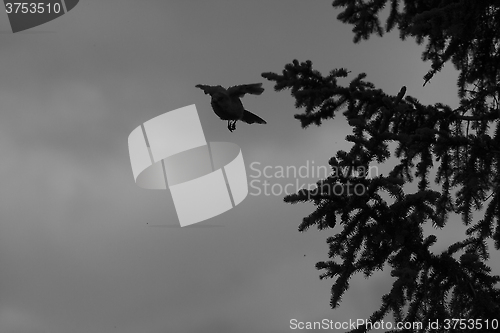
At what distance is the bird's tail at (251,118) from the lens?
4568 millimetres

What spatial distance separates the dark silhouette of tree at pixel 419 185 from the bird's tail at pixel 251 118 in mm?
729

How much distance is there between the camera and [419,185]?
5.96 metres

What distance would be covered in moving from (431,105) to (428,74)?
0.84m

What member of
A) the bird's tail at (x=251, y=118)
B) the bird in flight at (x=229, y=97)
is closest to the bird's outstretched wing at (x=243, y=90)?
the bird in flight at (x=229, y=97)

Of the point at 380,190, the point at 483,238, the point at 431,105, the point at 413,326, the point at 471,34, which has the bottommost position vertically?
the point at 413,326

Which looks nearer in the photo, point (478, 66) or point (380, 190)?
point (380, 190)

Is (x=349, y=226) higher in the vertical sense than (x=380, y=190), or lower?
lower

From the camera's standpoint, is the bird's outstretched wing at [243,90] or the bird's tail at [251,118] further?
the bird's tail at [251,118]

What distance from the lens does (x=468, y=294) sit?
4.57 metres

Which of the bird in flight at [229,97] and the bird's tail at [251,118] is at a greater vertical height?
the bird in flight at [229,97]

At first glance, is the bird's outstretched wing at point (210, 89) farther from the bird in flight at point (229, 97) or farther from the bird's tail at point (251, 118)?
the bird's tail at point (251, 118)

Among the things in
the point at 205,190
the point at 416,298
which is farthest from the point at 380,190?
the point at 205,190

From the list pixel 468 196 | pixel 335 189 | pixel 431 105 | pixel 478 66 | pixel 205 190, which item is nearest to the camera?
pixel 335 189

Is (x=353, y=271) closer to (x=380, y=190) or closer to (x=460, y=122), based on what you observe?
(x=380, y=190)
